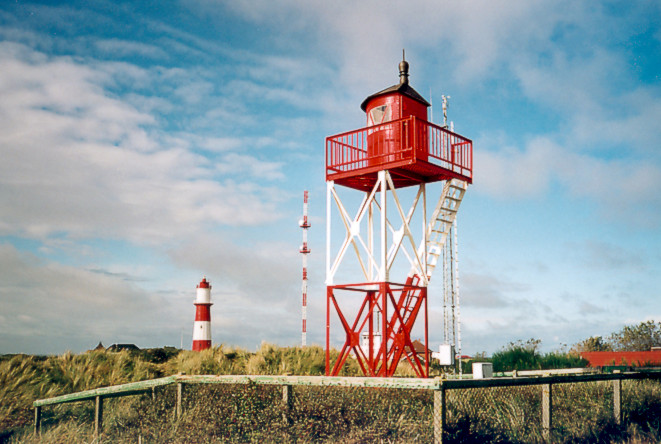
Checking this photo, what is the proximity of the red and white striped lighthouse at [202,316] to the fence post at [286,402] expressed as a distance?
20296mm

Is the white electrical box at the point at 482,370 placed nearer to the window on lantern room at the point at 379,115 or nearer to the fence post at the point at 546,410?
the fence post at the point at 546,410

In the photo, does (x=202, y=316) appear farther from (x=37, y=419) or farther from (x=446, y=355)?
(x=37, y=419)

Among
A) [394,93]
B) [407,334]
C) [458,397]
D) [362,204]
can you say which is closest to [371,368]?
[407,334]

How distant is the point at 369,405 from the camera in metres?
10.2

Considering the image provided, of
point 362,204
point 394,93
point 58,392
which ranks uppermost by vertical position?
point 394,93

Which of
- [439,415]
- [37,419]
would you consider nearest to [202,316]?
[37,419]

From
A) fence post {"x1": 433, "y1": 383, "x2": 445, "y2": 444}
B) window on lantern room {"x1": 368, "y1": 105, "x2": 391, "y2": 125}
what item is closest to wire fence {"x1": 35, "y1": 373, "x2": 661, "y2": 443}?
fence post {"x1": 433, "y1": 383, "x2": 445, "y2": 444}

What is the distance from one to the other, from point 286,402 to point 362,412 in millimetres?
1274

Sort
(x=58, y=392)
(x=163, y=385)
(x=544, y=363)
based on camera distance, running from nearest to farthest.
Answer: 1. (x=163, y=385)
2. (x=58, y=392)
3. (x=544, y=363)

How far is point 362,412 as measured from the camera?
10.1 meters

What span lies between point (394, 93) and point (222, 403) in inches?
384

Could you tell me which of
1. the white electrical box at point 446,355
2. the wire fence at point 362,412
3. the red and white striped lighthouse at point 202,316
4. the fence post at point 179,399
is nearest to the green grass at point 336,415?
the wire fence at point 362,412

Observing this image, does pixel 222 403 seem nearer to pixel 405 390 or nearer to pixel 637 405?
pixel 405 390

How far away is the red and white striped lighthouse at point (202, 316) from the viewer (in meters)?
29.8
